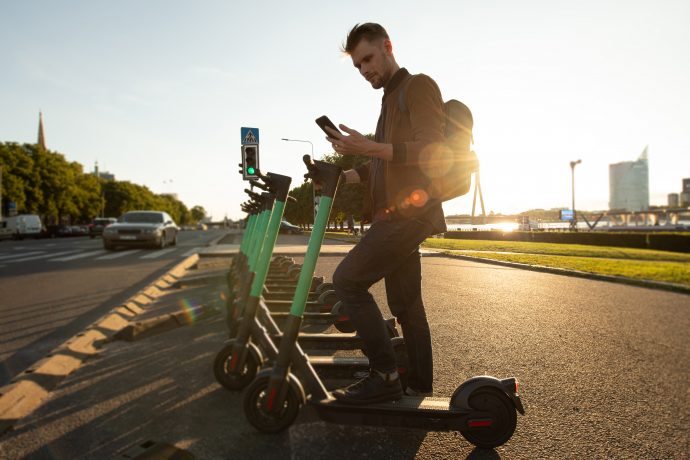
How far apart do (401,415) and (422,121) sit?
140cm

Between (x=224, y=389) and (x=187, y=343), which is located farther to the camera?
(x=187, y=343)

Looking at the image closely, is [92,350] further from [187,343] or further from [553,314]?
[553,314]

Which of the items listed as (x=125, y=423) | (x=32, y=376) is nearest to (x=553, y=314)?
(x=125, y=423)

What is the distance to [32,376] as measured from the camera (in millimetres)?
3213

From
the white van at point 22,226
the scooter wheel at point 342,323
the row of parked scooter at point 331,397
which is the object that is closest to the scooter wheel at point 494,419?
the row of parked scooter at point 331,397

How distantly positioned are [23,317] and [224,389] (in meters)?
3.98

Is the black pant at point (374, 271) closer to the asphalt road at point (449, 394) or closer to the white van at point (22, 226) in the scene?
the asphalt road at point (449, 394)

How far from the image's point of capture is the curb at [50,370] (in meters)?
2.79

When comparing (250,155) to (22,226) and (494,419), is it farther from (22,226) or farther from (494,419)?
(22,226)

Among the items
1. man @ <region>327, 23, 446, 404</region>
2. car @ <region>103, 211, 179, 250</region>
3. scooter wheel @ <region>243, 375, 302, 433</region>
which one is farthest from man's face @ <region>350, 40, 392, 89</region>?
car @ <region>103, 211, 179, 250</region>

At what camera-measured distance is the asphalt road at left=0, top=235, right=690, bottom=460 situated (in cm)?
237

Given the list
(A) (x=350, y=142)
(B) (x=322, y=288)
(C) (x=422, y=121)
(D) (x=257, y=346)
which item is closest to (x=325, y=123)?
(A) (x=350, y=142)

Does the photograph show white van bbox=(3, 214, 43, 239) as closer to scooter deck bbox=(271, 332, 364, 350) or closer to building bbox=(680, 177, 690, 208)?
scooter deck bbox=(271, 332, 364, 350)

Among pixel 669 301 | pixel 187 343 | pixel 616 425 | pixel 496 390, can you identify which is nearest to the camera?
pixel 496 390
